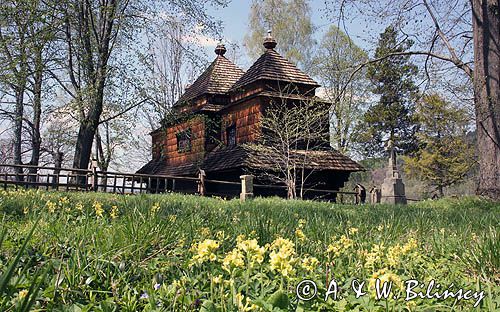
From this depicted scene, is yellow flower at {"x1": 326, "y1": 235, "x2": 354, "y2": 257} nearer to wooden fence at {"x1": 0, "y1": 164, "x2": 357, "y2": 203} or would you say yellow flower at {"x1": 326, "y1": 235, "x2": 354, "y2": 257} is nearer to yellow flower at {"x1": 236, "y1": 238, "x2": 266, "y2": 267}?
yellow flower at {"x1": 236, "y1": 238, "x2": 266, "y2": 267}

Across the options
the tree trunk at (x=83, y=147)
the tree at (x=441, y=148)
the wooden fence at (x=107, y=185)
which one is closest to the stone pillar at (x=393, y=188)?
the wooden fence at (x=107, y=185)

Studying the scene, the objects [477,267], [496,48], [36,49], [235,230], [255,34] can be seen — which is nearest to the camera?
[477,267]

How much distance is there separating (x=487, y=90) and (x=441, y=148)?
2790 cm

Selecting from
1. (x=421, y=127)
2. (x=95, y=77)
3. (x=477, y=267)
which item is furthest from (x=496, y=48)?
(x=421, y=127)

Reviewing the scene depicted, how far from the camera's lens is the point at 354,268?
2689 millimetres

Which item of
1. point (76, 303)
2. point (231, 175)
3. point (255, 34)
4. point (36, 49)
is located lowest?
point (76, 303)

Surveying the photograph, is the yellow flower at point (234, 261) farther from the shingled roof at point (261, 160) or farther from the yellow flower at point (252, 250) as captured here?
the shingled roof at point (261, 160)

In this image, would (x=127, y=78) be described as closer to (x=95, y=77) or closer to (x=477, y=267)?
(x=95, y=77)

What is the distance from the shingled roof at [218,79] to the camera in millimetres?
28312

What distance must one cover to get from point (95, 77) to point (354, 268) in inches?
749

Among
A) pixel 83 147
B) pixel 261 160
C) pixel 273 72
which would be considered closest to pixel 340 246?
pixel 261 160

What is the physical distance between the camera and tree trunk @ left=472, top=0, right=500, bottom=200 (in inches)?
503

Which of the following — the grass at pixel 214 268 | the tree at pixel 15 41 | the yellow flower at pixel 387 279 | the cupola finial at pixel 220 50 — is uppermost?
the cupola finial at pixel 220 50

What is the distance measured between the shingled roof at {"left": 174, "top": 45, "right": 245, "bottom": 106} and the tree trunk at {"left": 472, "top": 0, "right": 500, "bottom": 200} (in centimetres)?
1679
